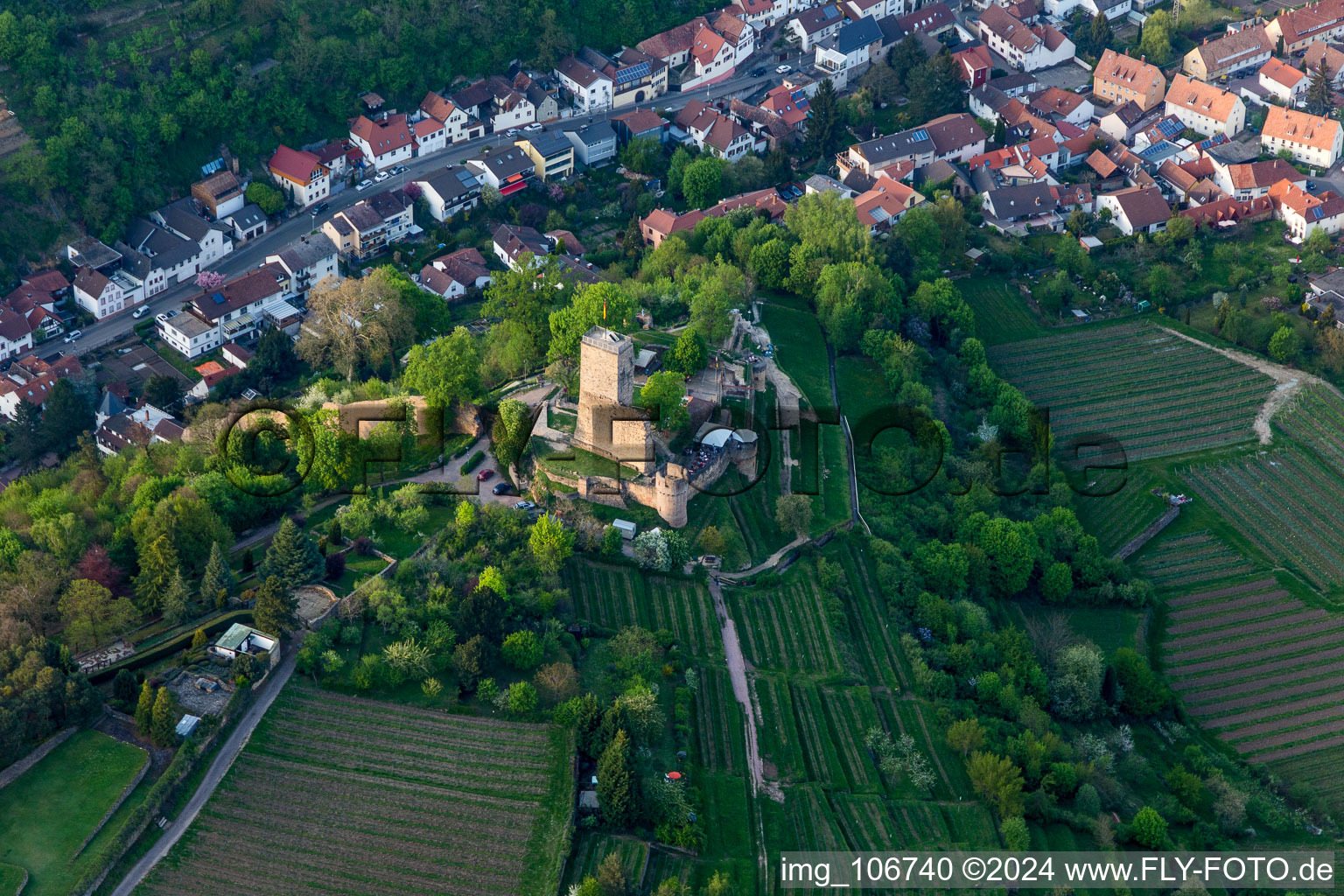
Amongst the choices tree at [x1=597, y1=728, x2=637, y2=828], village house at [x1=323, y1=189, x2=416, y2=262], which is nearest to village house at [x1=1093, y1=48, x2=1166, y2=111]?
village house at [x1=323, y1=189, x2=416, y2=262]

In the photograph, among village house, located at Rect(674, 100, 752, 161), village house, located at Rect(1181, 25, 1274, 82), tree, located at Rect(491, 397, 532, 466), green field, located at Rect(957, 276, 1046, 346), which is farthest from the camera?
village house, located at Rect(1181, 25, 1274, 82)

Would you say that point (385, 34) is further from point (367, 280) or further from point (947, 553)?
point (947, 553)

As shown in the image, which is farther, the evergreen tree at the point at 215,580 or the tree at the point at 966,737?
the tree at the point at 966,737

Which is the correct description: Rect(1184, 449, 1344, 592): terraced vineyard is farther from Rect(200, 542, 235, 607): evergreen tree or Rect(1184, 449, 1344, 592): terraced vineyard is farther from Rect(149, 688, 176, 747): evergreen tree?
Rect(149, 688, 176, 747): evergreen tree

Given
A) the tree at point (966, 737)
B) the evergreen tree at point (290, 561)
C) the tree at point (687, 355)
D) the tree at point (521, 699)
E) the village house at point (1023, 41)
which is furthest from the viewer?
the village house at point (1023, 41)

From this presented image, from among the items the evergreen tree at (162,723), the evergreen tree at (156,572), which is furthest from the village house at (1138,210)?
the evergreen tree at (162,723)

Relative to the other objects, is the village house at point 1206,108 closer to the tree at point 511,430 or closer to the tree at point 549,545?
the tree at point 511,430

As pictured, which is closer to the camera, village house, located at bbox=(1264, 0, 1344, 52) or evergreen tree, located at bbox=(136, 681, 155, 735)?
evergreen tree, located at bbox=(136, 681, 155, 735)
